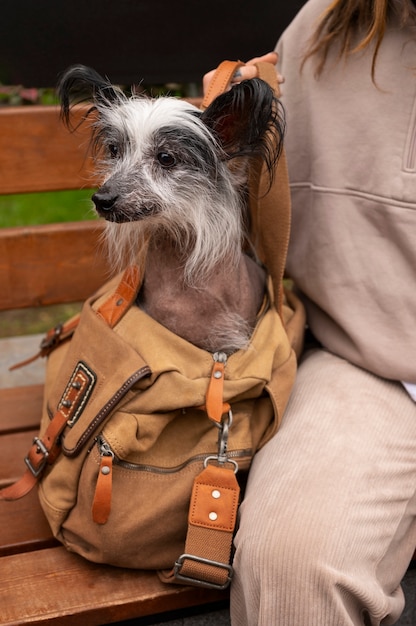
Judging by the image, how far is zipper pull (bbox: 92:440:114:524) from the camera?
1.31m

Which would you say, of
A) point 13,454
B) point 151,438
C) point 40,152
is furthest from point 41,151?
point 151,438

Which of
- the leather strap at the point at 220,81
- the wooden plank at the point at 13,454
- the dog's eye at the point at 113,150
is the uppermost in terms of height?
the leather strap at the point at 220,81

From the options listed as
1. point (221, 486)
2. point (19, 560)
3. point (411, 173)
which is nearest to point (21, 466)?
point (19, 560)

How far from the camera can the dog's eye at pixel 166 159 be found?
1274 mm

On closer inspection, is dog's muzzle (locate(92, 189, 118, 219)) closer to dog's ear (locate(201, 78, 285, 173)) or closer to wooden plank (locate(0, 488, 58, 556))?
dog's ear (locate(201, 78, 285, 173))

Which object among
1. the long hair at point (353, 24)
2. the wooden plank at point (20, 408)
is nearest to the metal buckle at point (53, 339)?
the wooden plank at point (20, 408)

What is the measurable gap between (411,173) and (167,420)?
2.12 feet

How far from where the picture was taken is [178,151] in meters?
1.27

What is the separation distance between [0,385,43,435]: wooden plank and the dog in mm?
523

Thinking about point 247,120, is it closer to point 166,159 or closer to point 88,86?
point 166,159

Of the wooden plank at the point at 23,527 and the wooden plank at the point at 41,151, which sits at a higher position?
the wooden plank at the point at 41,151

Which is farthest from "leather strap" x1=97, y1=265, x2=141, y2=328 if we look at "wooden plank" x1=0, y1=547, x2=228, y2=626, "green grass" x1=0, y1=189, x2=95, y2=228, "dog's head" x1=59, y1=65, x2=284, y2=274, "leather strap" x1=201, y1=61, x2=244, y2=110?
"green grass" x1=0, y1=189, x2=95, y2=228

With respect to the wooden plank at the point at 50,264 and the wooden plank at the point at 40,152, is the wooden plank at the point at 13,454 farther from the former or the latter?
the wooden plank at the point at 40,152

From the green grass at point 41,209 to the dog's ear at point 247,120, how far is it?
6.45ft
